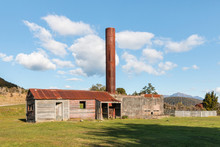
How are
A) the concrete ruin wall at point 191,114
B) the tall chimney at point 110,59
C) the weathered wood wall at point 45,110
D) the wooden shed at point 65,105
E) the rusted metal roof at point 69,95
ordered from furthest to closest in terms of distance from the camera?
1. the concrete ruin wall at point 191,114
2. the tall chimney at point 110,59
3. the rusted metal roof at point 69,95
4. the wooden shed at point 65,105
5. the weathered wood wall at point 45,110

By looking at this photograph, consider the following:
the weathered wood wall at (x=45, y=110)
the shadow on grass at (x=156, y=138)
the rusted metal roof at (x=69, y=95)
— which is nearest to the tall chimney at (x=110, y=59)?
the rusted metal roof at (x=69, y=95)

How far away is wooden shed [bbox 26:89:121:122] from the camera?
2884 cm

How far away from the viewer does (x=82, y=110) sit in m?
31.8

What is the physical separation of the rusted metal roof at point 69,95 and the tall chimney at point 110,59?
16.6ft

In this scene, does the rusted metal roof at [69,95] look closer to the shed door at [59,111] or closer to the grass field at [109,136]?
the shed door at [59,111]

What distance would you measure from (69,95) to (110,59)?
44.1 feet

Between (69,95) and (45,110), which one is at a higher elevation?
(69,95)

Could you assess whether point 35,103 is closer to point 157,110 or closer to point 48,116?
point 48,116

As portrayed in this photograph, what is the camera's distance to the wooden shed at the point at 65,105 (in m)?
28.8

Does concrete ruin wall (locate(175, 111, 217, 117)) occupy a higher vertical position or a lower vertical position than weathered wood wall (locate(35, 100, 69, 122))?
lower

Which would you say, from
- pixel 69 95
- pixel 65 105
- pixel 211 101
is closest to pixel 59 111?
pixel 65 105

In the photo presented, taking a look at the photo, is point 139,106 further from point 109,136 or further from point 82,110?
point 109,136

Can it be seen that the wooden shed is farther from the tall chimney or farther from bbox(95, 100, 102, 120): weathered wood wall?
the tall chimney

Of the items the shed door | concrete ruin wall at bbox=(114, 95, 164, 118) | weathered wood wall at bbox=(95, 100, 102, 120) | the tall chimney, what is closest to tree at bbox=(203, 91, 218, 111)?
concrete ruin wall at bbox=(114, 95, 164, 118)
